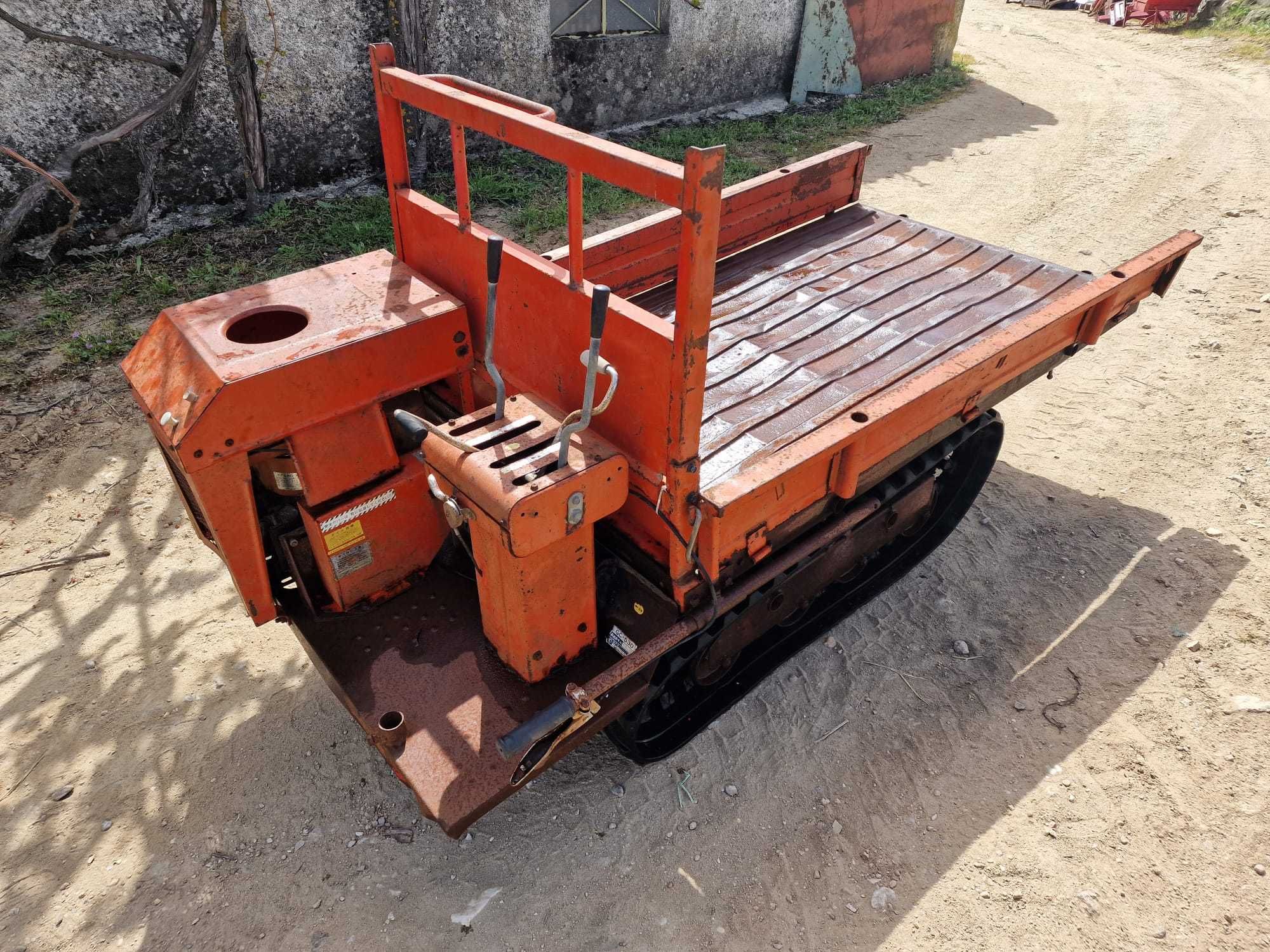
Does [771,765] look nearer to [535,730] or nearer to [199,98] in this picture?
[535,730]

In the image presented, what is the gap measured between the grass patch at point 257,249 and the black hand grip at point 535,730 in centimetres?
476

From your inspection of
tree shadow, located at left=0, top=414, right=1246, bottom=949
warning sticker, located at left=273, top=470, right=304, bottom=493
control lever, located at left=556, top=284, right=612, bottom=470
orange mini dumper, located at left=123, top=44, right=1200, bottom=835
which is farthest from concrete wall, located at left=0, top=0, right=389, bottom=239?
control lever, located at left=556, top=284, right=612, bottom=470

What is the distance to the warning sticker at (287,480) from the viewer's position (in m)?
2.71

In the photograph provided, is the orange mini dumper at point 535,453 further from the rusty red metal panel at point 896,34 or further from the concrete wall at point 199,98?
the rusty red metal panel at point 896,34

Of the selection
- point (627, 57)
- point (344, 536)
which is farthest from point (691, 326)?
point (627, 57)

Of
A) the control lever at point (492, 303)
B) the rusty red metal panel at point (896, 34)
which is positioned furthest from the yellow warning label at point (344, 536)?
the rusty red metal panel at point (896, 34)

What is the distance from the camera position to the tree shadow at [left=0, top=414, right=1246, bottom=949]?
2820mm

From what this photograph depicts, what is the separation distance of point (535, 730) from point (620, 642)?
0.59 metres

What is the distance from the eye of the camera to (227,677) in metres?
3.58

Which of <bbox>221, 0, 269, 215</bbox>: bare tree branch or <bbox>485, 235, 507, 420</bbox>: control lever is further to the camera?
<bbox>221, 0, 269, 215</bbox>: bare tree branch

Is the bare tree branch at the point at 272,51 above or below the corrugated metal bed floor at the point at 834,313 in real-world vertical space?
above

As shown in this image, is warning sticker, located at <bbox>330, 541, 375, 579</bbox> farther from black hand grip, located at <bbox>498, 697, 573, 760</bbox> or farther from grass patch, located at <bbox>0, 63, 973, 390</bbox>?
grass patch, located at <bbox>0, 63, 973, 390</bbox>

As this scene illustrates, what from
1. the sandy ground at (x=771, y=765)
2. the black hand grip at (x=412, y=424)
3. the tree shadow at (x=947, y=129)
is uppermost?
the black hand grip at (x=412, y=424)

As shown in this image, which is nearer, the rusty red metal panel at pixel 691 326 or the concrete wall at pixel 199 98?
the rusty red metal panel at pixel 691 326
